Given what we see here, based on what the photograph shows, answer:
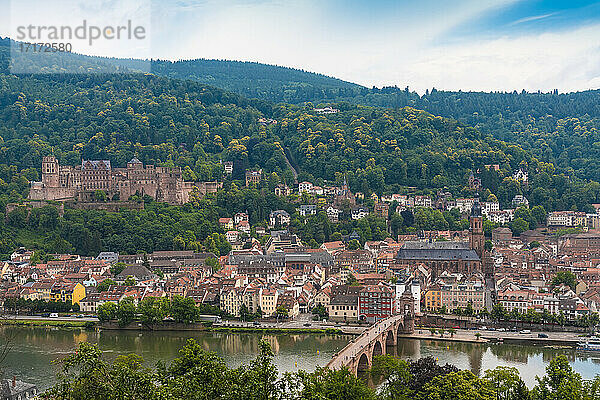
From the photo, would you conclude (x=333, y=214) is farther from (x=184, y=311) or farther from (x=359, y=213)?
(x=184, y=311)

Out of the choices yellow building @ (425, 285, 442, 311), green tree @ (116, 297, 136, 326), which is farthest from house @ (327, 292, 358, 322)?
green tree @ (116, 297, 136, 326)

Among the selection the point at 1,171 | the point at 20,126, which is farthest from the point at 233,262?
the point at 20,126

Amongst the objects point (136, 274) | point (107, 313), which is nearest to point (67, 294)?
point (136, 274)

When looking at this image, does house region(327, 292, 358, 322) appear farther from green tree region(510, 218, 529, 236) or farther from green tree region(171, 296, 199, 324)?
green tree region(510, 218, 529, 236)

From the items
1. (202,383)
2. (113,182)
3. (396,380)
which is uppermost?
(113,182)

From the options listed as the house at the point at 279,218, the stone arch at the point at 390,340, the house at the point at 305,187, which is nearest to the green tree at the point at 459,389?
the stone arch at the point at 390,340

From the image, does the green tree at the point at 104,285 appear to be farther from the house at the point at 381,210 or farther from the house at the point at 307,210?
the house at the point at 381,210
